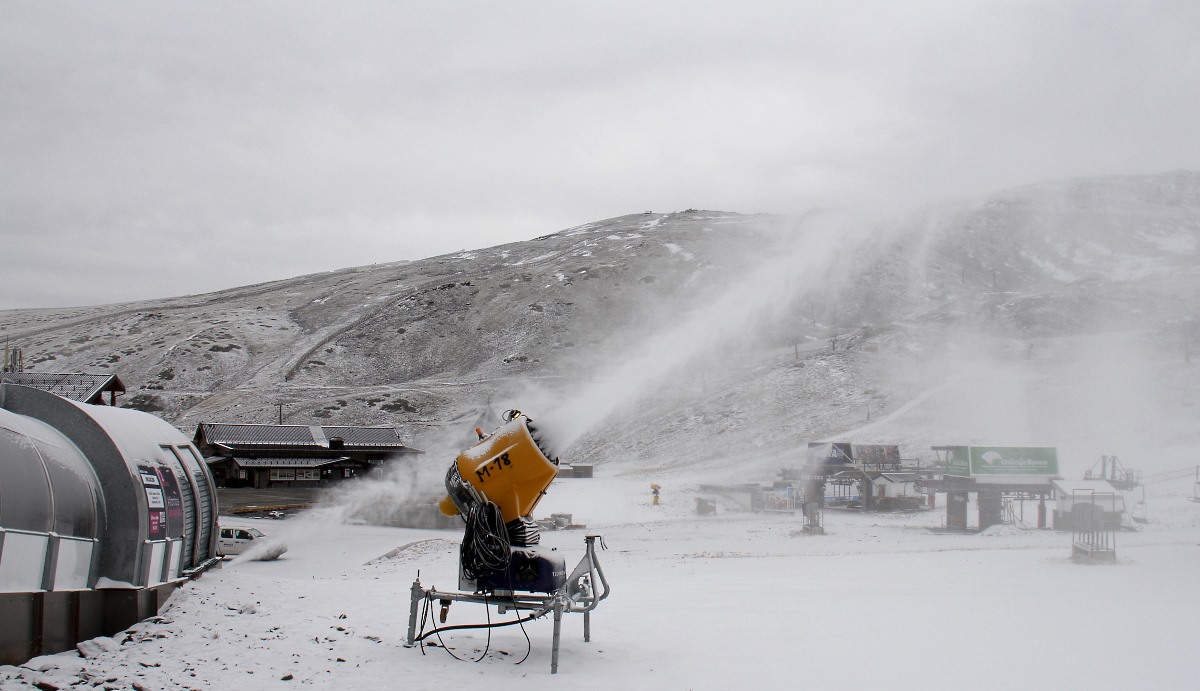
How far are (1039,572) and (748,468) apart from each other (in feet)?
145

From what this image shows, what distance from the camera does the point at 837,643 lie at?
15.1 m

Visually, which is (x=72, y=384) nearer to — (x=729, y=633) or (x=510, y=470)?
(x=510, y=470)

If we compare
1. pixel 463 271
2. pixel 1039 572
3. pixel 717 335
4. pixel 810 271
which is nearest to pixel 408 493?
pixel 1039 572

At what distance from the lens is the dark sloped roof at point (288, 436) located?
221 feet

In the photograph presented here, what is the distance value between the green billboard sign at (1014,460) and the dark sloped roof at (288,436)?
4468 centimetres

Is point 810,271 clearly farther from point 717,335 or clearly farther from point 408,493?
point 408,493

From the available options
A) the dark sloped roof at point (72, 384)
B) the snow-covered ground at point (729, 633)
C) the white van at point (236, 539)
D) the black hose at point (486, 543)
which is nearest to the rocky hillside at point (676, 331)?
the white van at point (236, 539)

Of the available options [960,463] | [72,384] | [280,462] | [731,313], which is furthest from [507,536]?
[731,313]

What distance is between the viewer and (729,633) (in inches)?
629

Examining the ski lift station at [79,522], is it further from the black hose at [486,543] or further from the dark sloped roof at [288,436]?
the dark sloped roof at [288,436]

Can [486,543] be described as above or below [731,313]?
below

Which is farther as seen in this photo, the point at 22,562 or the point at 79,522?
the point at 79,522

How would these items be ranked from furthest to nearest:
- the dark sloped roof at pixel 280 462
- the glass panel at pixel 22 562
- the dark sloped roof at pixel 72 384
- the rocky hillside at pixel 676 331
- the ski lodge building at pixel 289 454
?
the rocky hillside at pixel 676 331, the ski lodge building at pixel 289 454, the dark sloped roof at pixel 280 462, the dark sloped roof at pixel 72 384, the glass panel at pixel 22 562

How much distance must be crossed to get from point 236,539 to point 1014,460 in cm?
3460
